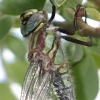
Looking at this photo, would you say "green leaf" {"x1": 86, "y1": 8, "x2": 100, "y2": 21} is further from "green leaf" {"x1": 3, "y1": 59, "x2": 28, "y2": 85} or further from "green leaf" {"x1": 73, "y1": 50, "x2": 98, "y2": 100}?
"green leaf" {"x1": 3, "y1": 59, "x2": 28, "y2": 85}

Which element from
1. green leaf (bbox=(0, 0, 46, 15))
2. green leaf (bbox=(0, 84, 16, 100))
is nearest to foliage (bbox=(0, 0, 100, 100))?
green leaf (bbox=(0, 0, 46, 15))

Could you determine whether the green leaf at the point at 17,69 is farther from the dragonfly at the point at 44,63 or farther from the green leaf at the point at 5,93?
the dragonfly at the point at 44,63

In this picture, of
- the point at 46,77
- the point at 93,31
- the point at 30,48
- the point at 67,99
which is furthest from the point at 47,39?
the point at 93,31

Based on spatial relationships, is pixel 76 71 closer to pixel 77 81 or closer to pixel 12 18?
pixel 77 81

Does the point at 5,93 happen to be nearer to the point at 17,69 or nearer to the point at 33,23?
the point at 17,69

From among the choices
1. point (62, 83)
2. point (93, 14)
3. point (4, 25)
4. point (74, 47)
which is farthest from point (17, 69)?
point (93, 14)

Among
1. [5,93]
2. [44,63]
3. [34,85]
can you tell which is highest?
[5,93]

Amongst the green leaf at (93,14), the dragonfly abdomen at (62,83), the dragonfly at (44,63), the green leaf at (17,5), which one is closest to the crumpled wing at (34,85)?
the dragonfly at (44,63)

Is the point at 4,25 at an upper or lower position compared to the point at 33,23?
lower
